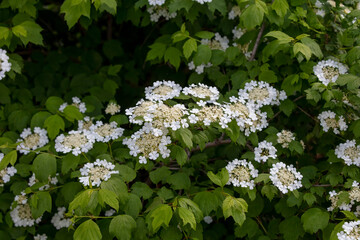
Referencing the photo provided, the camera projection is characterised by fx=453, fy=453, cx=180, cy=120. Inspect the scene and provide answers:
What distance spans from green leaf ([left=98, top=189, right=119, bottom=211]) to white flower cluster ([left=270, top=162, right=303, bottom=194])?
101 cm

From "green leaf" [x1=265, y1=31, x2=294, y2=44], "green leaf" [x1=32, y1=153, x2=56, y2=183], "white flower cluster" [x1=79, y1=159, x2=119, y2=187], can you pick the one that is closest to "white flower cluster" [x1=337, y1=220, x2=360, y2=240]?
"green leaf" [x1=265, y1=31, x2=294, y2=44]

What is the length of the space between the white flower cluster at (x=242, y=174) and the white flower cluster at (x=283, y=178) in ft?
0.40

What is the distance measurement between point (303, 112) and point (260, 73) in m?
0.66

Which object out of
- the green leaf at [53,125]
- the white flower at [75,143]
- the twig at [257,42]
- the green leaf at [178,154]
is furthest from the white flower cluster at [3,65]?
the twig at [257,42]

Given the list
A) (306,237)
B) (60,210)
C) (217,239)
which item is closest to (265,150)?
(306,237)

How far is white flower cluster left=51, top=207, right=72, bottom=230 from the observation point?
351 cm

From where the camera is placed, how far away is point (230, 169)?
2.97 m

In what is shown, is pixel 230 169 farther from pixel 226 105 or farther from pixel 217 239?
pixel 217 239

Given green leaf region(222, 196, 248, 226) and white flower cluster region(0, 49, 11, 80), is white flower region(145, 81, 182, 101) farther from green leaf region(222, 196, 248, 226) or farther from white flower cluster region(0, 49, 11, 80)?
white flower cluster region(0, 49, 11, 80)

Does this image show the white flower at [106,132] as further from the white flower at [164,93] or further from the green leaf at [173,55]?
the green leaf at [173,55]

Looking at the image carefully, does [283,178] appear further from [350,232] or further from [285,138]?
[350,232]

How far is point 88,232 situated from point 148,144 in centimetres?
63

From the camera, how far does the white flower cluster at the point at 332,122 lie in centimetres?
323

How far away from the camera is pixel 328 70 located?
10.7 ft
